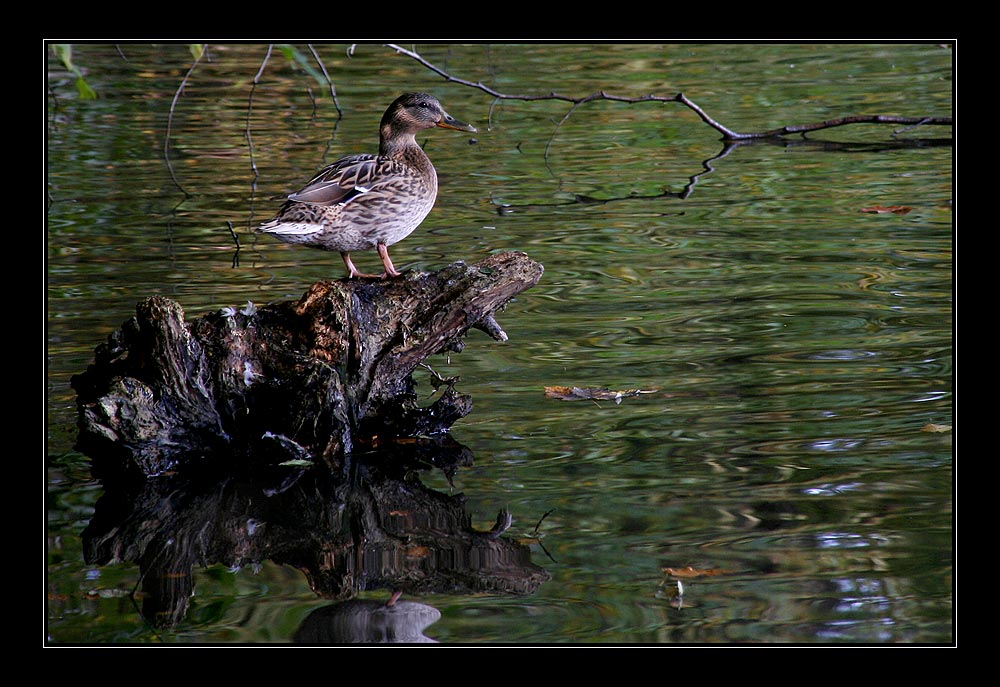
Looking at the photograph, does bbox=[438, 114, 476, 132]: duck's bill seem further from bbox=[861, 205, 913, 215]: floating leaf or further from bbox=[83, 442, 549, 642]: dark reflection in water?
bbox=[861, 205, 913, 215]: floating leaf

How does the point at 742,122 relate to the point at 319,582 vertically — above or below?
above

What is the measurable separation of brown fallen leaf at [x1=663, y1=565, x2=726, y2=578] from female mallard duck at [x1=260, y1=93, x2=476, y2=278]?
7.00 ft

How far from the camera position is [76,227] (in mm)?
9945

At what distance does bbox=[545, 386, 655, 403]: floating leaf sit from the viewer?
611cm

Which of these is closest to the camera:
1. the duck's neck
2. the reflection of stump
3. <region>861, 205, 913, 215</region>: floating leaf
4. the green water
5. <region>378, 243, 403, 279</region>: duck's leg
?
the green water

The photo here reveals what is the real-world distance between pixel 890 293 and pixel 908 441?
2.32m

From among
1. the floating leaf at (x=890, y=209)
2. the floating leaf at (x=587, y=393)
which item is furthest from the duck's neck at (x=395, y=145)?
the floating leaf at (x=890, y=209)

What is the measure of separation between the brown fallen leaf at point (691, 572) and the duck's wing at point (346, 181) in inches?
102

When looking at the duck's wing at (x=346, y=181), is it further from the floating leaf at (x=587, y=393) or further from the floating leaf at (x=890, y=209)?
the floating leaf at (x=890, y=209)

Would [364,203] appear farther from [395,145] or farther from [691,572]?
[691,572]

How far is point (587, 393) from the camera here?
6.16m

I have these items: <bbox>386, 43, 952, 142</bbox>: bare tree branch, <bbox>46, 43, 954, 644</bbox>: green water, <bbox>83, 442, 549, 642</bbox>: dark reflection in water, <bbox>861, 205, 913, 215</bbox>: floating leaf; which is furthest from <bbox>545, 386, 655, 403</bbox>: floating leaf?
<bbox>386, 43, 952, 142</bbox>: bare tree branch

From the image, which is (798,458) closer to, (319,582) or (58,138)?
(319,582)
